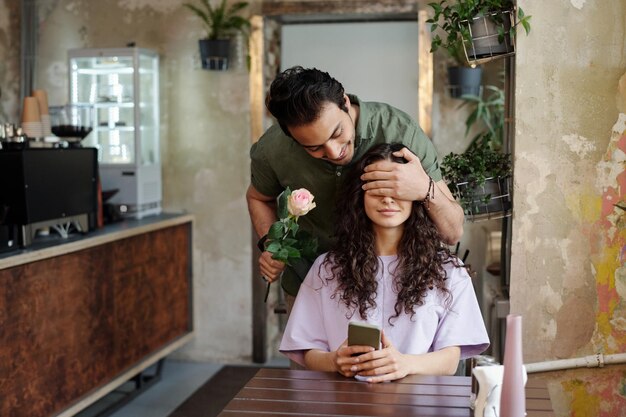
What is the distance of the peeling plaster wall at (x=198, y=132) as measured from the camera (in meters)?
5.40

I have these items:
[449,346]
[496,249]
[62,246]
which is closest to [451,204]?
[449,346]

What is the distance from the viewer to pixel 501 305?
9.91 feet

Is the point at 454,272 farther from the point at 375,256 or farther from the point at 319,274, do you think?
the point at 319,274

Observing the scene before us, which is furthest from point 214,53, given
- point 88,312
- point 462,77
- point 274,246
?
point 274,246

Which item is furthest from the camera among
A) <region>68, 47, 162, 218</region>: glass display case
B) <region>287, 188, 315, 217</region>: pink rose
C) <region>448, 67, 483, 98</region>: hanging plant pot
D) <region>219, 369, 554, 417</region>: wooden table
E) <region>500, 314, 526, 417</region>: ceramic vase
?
<region>68, 47, 162, 218</region>: glass display case

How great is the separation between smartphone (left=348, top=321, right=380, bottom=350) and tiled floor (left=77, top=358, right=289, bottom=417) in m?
2.51

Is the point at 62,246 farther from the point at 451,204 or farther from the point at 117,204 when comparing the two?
the point at 451,204

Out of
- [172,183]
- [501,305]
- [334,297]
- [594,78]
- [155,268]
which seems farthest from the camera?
[172,183]

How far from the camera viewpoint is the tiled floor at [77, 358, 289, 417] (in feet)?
14.9

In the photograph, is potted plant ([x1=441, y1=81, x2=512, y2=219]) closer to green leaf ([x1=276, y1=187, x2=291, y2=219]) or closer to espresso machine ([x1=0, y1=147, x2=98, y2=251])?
green leaf ([x1=276, y1=187, x2=291, y2=219])

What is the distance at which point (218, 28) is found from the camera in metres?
5.23

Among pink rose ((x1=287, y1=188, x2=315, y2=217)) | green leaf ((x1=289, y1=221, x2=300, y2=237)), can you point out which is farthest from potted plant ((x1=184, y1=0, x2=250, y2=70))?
pink rose ((x1=287, y1=188, x2=315, y2=217))

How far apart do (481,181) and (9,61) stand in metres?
3.63

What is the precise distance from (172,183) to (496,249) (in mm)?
2371
